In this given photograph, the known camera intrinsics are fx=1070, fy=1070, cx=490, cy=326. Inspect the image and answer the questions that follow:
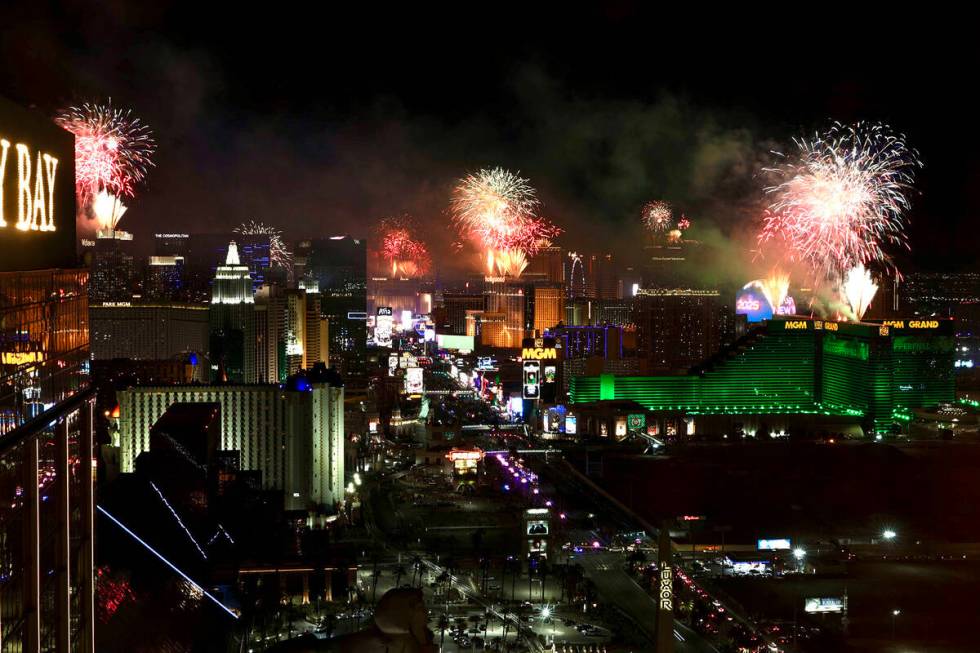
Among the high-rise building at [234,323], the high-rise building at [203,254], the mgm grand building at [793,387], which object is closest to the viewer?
the mgm grand building at [793,387]

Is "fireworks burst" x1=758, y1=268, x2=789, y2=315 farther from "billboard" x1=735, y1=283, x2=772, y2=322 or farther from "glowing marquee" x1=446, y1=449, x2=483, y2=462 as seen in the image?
"glowing marquee" x1=446, y1=449, x2=483, y2=462

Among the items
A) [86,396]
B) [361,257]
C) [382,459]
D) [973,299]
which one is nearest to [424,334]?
[361,257]

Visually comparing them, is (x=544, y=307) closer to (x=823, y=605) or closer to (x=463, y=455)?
(x=463, y=455)

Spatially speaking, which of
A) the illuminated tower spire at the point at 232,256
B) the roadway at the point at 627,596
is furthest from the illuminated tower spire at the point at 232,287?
the roadway at the point at 627,596

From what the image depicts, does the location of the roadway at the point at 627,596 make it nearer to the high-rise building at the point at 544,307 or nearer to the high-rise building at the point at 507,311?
the high-rise building at the point at 544,307

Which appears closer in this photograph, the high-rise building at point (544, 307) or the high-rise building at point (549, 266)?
the high-rise building at point (544, 307)

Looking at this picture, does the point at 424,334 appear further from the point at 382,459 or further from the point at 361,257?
the point at 382,459

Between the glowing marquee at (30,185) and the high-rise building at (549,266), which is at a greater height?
the high-rise building at (549,266)
